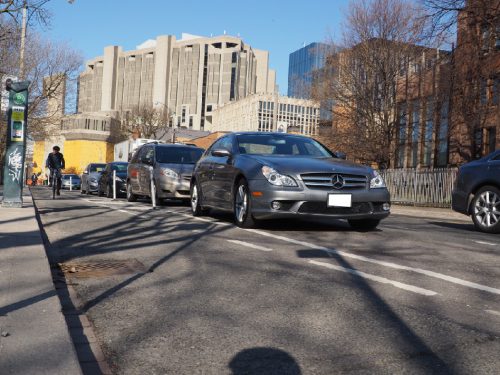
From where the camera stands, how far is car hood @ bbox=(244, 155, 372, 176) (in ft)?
24.9

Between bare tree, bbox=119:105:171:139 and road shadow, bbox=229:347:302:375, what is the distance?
83777 mm

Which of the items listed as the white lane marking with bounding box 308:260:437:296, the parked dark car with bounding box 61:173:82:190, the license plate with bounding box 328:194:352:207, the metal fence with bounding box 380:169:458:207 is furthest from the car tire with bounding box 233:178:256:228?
the parked dark car with bounding box 61:173:82:190

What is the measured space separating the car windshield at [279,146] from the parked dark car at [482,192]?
102 inches

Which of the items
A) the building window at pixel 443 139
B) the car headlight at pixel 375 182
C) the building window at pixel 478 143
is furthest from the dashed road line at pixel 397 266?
the building window at pixel 478 143

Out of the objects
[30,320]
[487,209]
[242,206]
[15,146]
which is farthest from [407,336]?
[15,146]

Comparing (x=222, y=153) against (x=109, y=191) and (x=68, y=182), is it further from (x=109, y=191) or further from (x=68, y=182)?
(x=68, y=182)

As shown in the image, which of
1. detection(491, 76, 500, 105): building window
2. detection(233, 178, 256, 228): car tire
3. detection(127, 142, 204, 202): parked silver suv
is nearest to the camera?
detection(233, 178, 256, 228): car tire

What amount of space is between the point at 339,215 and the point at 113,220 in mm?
3774

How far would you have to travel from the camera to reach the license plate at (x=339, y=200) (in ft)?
24.4

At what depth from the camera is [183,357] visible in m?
2.83

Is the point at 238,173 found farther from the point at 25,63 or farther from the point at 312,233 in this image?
the point at 25,63

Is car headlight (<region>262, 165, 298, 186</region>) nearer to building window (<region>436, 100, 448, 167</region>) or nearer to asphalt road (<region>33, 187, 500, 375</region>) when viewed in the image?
asphalt road (<region>33, 187, 500, 375</region>)

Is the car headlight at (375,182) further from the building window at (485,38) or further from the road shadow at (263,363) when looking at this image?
the building window at (485,38)

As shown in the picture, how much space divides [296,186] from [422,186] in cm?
1792
